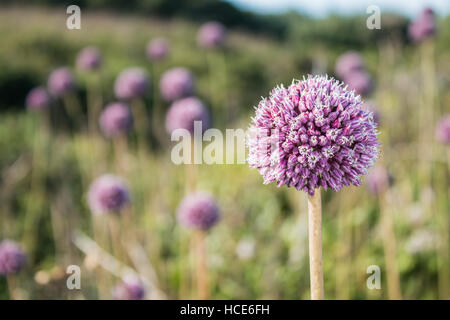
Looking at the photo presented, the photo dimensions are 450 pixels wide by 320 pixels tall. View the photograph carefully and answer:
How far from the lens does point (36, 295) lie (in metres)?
2.42

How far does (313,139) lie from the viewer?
1.10m

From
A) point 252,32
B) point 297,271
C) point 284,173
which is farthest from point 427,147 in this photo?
point 252,32

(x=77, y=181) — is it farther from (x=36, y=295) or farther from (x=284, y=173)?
(x=284, y=173)

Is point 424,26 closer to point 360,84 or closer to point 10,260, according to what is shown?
point 360,84

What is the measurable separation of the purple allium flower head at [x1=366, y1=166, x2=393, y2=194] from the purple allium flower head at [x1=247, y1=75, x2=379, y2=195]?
1195 millimetres

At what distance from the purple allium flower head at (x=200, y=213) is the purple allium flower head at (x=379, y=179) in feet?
2.94

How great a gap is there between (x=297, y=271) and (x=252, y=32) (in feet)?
67.1

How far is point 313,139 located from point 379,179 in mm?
1445

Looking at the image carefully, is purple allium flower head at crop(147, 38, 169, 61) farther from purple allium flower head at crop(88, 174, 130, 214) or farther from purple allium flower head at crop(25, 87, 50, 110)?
purple allium flower head at crop(88, 174, 130, 214)

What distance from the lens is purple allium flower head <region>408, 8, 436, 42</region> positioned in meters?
3.24

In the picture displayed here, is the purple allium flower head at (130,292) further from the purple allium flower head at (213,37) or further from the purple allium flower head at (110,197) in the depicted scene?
the purple allium flower head at (213,37)

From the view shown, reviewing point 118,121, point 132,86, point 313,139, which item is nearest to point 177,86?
point 132,86

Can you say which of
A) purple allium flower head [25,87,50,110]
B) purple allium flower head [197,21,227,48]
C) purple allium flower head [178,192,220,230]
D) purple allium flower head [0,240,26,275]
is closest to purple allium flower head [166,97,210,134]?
purple allium flower head [178,192,220,230]

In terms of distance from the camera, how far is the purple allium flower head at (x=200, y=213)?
2.22 m
